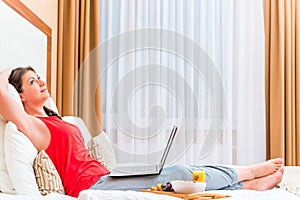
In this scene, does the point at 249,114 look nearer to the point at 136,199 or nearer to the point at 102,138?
the point at 102,138

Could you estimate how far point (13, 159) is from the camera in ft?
5.89

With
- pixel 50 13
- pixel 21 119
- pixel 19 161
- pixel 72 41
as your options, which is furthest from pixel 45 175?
pixel 72 41

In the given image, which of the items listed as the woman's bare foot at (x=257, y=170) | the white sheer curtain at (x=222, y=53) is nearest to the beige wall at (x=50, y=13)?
the white sheer curtain at (x=222, y=53)

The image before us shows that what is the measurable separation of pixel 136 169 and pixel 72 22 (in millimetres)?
1816

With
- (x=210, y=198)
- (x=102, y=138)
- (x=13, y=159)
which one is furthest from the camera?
(x=102, y=138)

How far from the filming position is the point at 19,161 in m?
1.80

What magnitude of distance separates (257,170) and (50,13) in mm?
1652

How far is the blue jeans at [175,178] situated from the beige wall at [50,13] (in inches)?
47.5

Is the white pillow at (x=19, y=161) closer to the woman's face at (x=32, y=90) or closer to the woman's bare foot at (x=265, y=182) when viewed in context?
the woman's face at (x=32, y=90)

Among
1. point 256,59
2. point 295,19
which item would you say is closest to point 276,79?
point 256,59

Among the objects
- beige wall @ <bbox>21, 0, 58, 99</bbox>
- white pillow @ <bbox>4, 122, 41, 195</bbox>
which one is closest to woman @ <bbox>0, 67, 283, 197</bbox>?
white pillow @ <bbox>4, 122, 41, 195</bbox>

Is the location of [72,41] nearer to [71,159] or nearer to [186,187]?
[71,159]

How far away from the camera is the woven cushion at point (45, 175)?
6.08ft

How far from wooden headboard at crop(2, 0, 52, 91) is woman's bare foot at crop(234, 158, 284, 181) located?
1.28 meters
